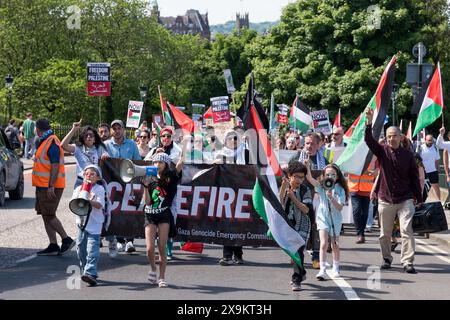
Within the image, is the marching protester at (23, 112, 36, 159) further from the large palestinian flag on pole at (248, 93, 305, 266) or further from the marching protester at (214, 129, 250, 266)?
the large palestinian flag on pole at (248, 93, 305, 266)

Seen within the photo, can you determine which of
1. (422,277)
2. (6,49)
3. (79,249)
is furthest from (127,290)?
(6,49)

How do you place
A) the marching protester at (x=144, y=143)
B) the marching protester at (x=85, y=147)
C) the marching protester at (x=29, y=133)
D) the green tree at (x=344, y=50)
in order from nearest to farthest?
the marching protester at (x=85, y=147) → the marching protester at (x=144, y=143) → the marching protester at (x=29, y=133) → the green tree at (x=344, y=50)

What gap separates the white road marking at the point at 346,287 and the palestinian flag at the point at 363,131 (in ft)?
5.66

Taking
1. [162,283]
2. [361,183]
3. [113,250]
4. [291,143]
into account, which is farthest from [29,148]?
[162,283]

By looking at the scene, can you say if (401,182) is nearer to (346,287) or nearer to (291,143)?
(346,287)

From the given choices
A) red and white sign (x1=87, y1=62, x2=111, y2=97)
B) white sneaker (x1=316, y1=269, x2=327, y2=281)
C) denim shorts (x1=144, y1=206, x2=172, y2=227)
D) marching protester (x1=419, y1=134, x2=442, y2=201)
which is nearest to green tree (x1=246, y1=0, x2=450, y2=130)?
marching protester (x1=419, y1=134, x2=442, y2=201)

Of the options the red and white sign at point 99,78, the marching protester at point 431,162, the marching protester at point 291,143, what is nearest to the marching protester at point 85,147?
the marching protester at point 291,143

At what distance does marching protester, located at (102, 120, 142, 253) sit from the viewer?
12531 mm

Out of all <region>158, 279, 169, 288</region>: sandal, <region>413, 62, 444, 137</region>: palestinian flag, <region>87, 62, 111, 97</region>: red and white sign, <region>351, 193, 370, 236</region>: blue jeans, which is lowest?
<region>158, 279, 169, 288</region>: sandal

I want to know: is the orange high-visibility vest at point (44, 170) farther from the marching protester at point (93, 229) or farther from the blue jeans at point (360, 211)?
the blue jeans at point (360, 211)

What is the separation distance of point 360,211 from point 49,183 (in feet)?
17.0

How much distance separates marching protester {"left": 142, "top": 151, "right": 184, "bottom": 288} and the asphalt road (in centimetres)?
29

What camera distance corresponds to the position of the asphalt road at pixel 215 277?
9.05 m
